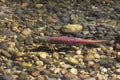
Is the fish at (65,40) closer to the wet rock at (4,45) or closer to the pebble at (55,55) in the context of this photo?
the pebble at (55,55)

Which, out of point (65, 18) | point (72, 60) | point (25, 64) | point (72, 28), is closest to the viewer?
point (25, 64)

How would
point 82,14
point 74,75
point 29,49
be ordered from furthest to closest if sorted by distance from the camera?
1. point 82,14
2. point 29,49
3. point 74,75

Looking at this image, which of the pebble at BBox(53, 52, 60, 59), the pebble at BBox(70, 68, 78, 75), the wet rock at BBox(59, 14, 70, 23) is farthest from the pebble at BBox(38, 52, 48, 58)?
the wet rock at BBox(59, 14, 70, 23)

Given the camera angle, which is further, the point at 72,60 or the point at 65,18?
the point at 65,18

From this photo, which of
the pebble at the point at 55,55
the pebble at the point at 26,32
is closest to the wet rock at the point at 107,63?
the pebble at the point at 55,55

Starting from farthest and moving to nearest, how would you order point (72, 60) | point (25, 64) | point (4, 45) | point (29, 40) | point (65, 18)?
point (65, 18) < point (29, 40) < point (4, 45) < point (72, 60) < point (25, 64)

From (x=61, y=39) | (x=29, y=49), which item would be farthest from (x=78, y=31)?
(x=29, y=49)

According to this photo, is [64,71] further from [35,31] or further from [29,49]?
[35,31]

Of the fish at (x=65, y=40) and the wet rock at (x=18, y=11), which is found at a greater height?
the wet rock at (x=18, y=11)

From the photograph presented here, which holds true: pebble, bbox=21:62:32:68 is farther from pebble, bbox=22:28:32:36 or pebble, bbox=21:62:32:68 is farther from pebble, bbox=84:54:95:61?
pebble, bbox=84:54:95:61

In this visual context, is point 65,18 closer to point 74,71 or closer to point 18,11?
point 18,11

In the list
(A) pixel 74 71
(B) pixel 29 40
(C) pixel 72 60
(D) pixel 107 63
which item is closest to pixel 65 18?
(B) pixel 29 40
